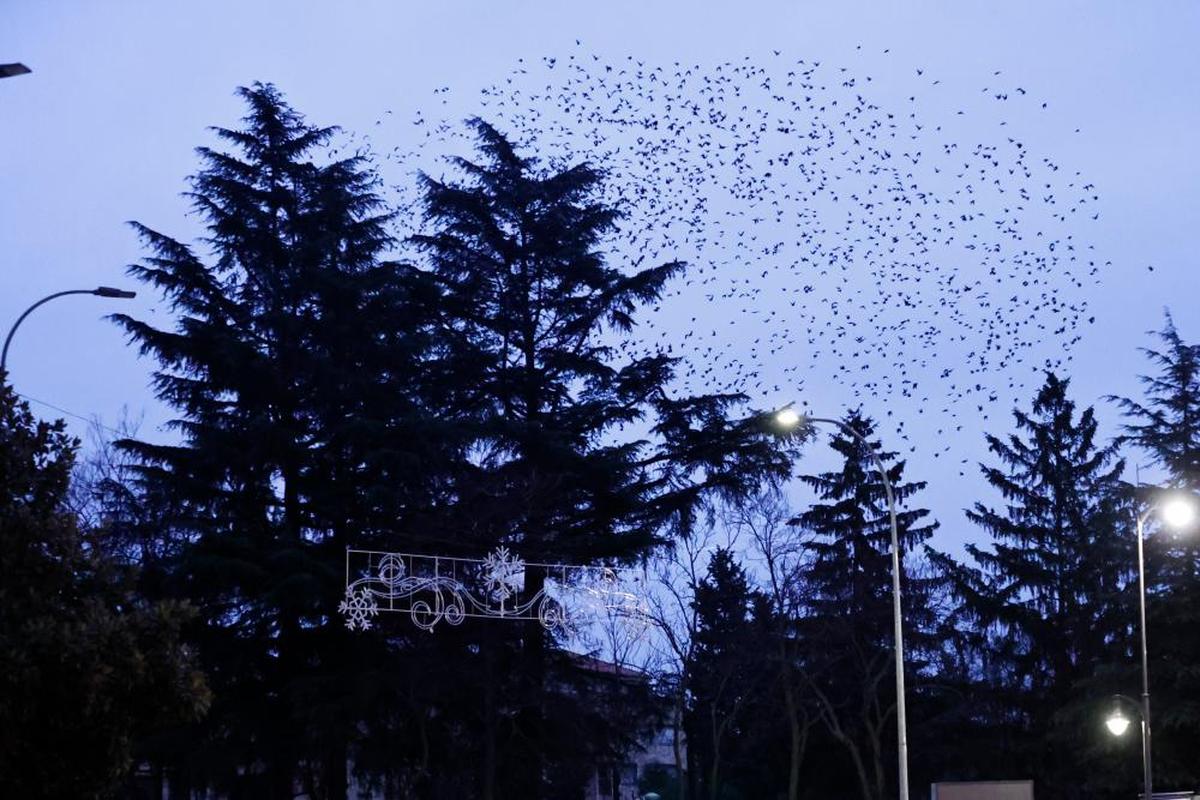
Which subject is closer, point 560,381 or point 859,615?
point 560,381

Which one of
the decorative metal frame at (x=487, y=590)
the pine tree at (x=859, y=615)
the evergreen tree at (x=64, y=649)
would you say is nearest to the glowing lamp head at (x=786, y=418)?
the decorative metal frame at (x=487, y=590)

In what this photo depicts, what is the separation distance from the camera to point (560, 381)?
4606cm

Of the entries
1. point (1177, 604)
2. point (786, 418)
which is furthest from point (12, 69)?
point (1177, 604)

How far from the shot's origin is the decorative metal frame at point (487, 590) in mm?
32312

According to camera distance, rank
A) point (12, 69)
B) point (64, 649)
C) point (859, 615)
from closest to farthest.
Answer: point (12, 69), point (64, 649), point (859, 615)

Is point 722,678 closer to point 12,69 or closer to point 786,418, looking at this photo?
point 786,418

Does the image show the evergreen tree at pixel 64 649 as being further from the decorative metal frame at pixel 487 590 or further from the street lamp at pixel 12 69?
the decorative metal frame at pixel 487 590

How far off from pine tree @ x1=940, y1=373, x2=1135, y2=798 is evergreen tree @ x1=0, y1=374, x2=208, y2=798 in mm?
45968

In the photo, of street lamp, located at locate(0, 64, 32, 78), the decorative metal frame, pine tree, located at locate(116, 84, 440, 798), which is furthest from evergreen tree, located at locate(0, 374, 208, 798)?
pine tree, located at locate(116, 84, 440, 798)

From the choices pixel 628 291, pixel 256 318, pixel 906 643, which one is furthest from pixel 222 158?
pixel 906 643

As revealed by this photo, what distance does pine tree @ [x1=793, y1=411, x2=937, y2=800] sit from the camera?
2287 inches

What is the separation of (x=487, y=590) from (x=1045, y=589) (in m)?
33.1

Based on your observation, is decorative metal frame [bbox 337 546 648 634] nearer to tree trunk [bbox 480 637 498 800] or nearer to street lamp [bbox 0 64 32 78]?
tree trunk [bbox 480 637 498 800]

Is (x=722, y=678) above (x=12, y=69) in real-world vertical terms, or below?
below
